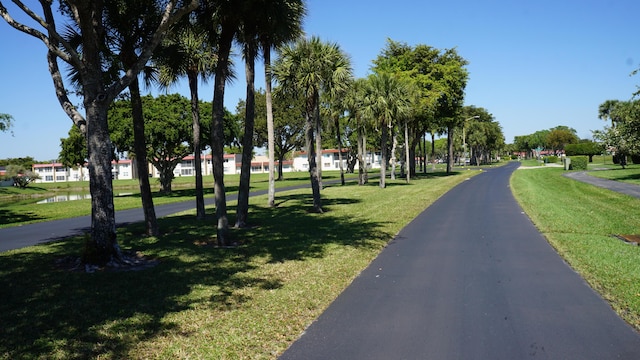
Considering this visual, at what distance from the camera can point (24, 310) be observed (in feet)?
20.7

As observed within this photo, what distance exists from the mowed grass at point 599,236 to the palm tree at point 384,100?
12.9 metres

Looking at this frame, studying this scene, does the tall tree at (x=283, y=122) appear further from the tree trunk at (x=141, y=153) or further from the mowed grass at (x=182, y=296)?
the mowed grass at (x=182, y=296)

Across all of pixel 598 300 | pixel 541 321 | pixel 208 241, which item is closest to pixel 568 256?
pixel 598 300

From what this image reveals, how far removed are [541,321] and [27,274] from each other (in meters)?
8.98

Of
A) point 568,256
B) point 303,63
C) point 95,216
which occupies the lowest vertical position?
point 568,256

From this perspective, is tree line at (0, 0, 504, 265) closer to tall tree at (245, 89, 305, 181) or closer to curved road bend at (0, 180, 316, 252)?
curved road bend at (0, 180, 316, 252)

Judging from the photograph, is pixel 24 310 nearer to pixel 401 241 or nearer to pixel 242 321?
pixel 242 321

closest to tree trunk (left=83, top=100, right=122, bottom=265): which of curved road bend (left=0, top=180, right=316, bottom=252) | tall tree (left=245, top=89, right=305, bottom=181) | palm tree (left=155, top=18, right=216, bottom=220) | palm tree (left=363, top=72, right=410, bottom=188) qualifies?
palm tree (left=155, top=18, right=216, bottom=220)

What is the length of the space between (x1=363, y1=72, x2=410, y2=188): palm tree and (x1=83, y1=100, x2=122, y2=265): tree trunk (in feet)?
81.5

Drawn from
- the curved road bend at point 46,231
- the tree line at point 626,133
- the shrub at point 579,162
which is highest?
the tree line at point 626,133

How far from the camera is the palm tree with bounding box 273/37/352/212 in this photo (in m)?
19.7

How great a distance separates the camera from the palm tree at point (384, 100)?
32.5 metres

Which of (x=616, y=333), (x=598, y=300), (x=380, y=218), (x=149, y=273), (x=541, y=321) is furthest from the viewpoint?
(x=380, y=218)

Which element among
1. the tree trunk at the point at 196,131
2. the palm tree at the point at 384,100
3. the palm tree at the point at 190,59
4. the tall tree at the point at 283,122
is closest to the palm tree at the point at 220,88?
the palm tree at the point at 190,59
